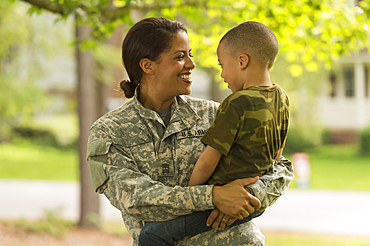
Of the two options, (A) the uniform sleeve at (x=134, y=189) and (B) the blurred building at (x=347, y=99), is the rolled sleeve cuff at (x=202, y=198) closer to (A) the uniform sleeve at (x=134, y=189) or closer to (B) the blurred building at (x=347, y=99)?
(A) the uniform sleeve at (x=134, y=189)

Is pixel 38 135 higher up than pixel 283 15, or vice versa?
pixel 283 15

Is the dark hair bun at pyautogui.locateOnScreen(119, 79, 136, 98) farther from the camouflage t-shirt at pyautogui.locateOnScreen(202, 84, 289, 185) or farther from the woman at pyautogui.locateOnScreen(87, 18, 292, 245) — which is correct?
the camouflage t-shirt at pyautogui.locateOnScreen(202, 84, 289, 185)

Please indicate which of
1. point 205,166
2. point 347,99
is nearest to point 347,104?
point 347,99

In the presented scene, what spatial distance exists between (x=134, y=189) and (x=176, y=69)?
0.65 m

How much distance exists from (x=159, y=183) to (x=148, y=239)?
0.88 feet

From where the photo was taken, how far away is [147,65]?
2158 millimetres

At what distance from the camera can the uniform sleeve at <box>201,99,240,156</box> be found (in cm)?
181

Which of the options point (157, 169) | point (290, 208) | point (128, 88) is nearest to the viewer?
point (157, 169)

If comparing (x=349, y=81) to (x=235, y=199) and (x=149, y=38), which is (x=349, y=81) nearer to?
(x=149, y=38)

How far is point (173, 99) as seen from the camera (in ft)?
7.41

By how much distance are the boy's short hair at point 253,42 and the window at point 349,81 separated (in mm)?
19282

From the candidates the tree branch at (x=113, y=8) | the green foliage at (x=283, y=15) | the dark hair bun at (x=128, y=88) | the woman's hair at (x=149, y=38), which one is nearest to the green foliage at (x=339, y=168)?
the green foliage at (x=283, y=15)

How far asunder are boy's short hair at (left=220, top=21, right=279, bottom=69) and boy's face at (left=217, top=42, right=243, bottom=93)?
0.08 feet

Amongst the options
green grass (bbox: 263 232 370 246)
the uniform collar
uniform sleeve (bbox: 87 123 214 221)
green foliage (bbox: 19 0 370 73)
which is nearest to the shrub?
green grass (bbox: 263 232 370 246)
